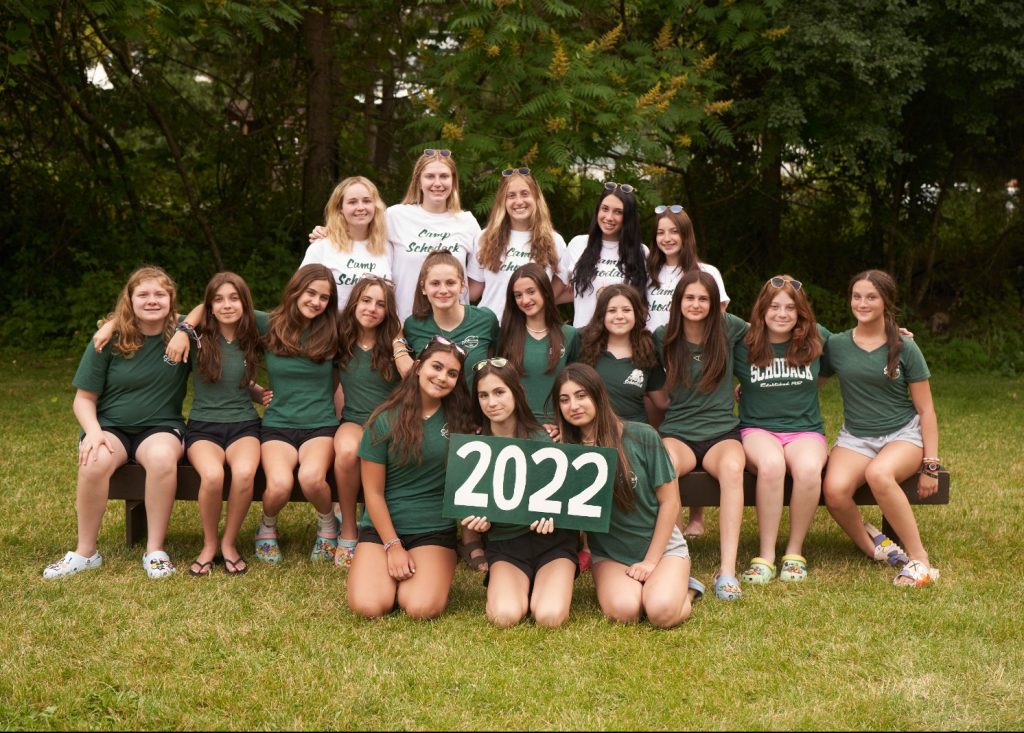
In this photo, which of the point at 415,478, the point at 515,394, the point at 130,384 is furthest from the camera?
the point at 130,384

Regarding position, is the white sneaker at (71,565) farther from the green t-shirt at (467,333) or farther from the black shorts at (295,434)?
the green t-shirt at (467,333)

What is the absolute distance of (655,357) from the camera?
5.61 m

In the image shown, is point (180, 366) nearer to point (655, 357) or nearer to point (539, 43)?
point (655, 357)

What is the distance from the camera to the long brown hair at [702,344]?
555cm

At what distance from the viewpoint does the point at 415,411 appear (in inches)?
198

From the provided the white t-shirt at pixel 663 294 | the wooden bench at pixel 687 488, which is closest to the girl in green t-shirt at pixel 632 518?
the wooden bench at pixel 687 488

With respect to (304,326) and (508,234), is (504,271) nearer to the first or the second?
(508,234)

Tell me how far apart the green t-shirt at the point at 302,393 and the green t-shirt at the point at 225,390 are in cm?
15

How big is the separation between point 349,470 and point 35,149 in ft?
35.5

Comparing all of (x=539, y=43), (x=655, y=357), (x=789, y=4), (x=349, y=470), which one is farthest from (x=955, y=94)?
(x=349, y=470)

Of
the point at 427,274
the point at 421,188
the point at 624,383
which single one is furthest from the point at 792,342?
the point at 421,188

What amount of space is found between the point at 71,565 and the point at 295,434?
130 cm

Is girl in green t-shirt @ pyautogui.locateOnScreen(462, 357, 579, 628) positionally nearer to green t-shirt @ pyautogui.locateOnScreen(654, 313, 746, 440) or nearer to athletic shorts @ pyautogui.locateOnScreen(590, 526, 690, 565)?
athletic shorts @ pyautogui.locateOnScreen(590, 526, 690, 565)

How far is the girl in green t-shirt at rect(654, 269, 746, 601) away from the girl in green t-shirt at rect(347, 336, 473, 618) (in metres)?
1.18
